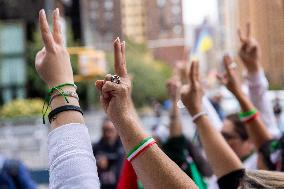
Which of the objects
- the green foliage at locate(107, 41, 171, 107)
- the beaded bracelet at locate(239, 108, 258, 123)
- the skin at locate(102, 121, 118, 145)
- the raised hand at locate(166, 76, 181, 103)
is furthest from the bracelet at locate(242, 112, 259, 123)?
the green foliage at locate(107, 41, 171, 107)

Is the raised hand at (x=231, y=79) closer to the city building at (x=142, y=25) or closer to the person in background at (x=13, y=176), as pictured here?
the person in background at (x=13, y=176)

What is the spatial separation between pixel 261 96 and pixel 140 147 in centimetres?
198

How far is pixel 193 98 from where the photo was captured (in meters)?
2.56

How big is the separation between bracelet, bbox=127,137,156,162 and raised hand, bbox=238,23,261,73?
1.89m

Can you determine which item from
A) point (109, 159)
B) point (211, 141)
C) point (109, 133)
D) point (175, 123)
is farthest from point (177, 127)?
point (109, 133)

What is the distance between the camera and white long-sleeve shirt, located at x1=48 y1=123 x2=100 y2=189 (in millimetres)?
1449

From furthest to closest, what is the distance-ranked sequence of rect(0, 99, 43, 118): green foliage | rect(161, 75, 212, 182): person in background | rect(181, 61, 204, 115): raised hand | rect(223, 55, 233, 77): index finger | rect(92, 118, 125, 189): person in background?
rect(0, 99, 43, 118): green foliage, rect(92, 118, 125, 189): person in background, rect(161, 75, 212, 182): person in background, rect(223, 55, 233, 77): index finger, rect(181, 61, 204, 115): raised hand

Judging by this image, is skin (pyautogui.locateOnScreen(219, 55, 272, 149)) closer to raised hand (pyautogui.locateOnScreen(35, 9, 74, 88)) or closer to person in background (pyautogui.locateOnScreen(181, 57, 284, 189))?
person in background (pyautogui.locateOnScreen(181, 57, 284, 189))

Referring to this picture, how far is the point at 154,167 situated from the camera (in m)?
1.50

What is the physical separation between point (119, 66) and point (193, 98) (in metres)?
0.86

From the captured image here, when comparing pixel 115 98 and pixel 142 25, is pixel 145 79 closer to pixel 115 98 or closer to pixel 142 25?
pixel 142 25

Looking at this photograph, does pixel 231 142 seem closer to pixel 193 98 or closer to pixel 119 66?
pixel 193 98

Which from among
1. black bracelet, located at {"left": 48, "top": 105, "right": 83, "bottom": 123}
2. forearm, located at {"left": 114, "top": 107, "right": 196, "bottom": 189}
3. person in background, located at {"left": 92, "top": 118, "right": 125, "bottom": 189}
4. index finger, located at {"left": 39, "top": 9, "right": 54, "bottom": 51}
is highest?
index finger, located at {"left": 39, "top": 9, "right": 54, "bottom": 51}

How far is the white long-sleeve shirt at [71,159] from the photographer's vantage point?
1.45 meters
